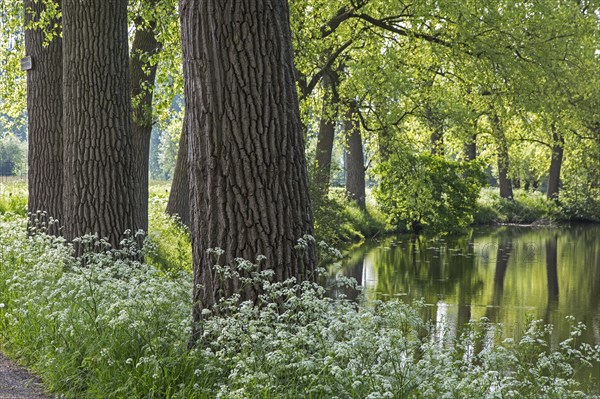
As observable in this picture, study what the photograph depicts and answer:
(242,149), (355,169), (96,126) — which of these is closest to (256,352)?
(242,149)

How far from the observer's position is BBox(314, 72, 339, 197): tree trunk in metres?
19.6

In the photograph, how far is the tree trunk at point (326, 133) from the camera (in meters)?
19.6

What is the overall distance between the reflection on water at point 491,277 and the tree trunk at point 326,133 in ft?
7.33

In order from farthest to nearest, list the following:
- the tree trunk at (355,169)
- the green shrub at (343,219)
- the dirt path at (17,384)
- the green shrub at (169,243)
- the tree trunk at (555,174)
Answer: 1. the tree trunk at (555,174)
2. the tree trunk at (355,169)
3. the green shrub at (343,219)
4. the green shrub at (169,243)
5. the dirt path at (17,384)

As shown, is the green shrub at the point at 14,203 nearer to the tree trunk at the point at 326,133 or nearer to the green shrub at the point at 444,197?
the tree trunk at the point at 326,133

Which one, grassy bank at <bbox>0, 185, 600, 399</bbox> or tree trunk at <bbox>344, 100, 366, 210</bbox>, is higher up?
tree trunk at <bbox>344, 100, 366, 210</bbox>

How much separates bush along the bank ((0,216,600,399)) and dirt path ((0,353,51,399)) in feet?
0.35

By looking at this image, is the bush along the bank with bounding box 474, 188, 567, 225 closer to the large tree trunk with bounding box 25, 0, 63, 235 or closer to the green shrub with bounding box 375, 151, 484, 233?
the green shrub with bounding box 375, 151, 484, 233

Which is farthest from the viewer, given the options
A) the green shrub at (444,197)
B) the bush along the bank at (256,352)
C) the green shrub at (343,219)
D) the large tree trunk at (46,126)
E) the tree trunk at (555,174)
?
the tree trunk at (555,174)

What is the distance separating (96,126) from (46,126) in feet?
9.18

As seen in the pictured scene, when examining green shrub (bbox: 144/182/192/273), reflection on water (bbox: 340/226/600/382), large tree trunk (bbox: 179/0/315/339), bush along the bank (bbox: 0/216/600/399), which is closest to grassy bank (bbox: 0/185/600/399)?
bush along the bank (bbox: 0/216/600/399)

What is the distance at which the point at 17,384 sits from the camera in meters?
6.72

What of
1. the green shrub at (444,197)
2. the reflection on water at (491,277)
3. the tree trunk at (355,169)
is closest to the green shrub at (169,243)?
the reflection on water at (491,277)

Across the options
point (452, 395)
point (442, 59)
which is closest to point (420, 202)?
point (442, 59)
